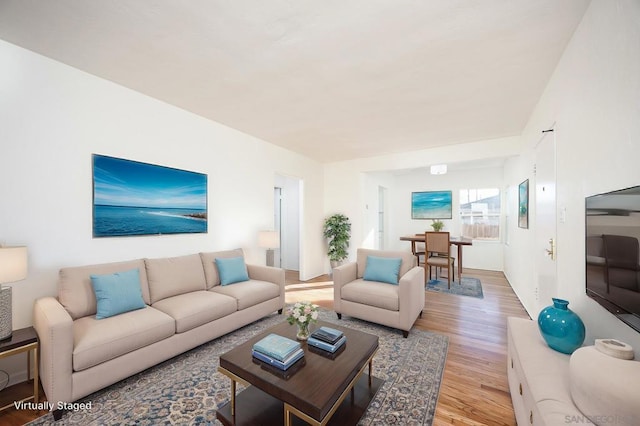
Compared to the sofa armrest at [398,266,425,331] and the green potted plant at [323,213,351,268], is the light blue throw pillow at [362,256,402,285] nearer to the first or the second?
the sofa armrest at [398,266,425,331]

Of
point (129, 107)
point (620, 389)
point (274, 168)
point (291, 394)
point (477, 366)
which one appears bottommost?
point (477, 366)

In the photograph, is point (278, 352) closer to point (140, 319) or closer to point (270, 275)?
point (140, 319)

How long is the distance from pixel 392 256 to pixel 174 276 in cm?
264

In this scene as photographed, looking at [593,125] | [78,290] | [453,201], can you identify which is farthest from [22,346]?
[453,201]

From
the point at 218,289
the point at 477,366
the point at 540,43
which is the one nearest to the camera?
the point at 540,43

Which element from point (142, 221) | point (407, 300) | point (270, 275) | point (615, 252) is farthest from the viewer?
point (270, 275)

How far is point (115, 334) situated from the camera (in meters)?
1.90

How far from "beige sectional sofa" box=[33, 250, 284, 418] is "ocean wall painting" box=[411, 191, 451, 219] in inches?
202

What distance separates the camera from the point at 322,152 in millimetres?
5215

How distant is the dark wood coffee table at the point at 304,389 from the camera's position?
133cm

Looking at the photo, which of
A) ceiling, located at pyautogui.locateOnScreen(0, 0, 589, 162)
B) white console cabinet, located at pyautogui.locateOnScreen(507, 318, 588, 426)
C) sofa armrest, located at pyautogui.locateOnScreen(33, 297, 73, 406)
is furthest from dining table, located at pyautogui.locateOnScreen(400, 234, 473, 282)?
sofa armrest, located at pyautogui.locateOnScreen(33, 297, 73, 406)

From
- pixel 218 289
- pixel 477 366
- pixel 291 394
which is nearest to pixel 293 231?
pixel 218 289

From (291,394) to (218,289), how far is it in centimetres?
197

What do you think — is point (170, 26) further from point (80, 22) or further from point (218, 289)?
point (218, 289)
